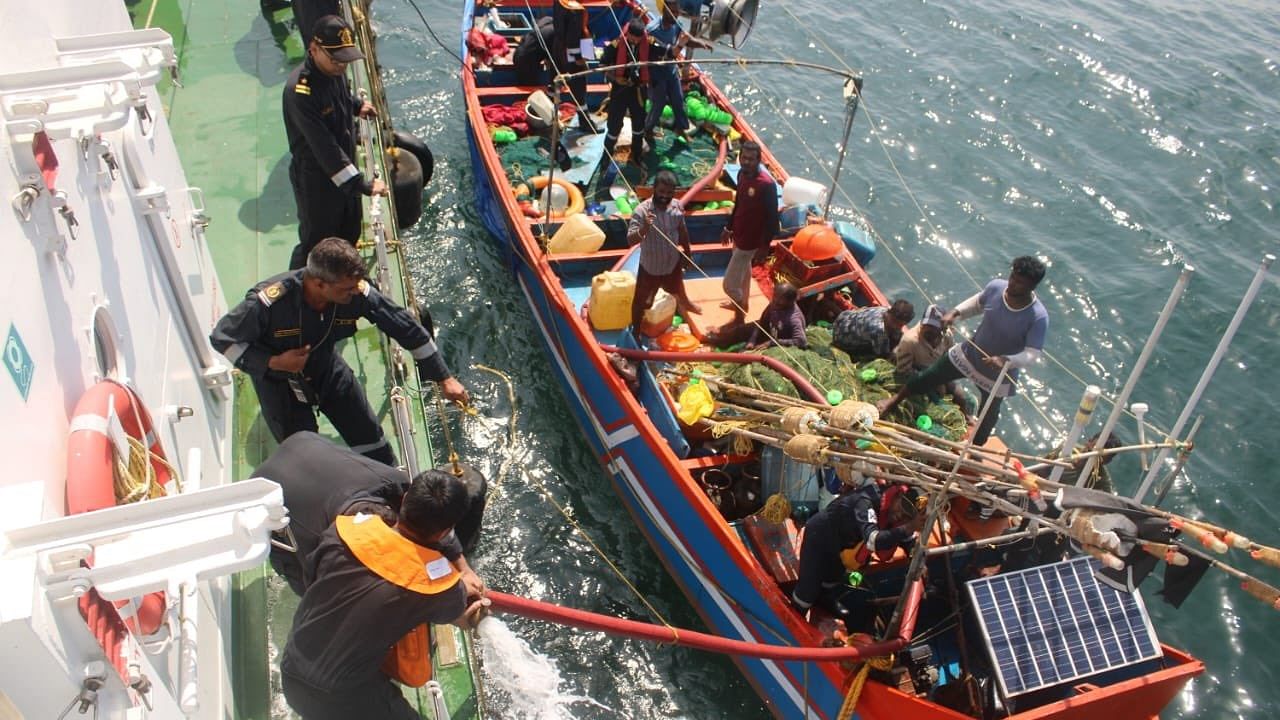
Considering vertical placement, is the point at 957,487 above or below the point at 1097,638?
above

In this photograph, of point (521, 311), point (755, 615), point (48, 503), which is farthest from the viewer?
point (521, 311)

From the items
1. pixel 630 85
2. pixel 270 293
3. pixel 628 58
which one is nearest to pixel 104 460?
pixel 270 293

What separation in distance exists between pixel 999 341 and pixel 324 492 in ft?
16.2

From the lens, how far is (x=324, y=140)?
5.89m

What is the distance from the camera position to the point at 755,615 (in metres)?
6.02

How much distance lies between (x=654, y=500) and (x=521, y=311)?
3864mm

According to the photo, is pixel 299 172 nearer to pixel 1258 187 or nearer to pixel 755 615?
pixel 755 615

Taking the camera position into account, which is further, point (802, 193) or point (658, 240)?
point (802, 193)

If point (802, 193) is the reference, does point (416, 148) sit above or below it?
below

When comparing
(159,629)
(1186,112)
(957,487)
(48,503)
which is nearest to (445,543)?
(159,629)

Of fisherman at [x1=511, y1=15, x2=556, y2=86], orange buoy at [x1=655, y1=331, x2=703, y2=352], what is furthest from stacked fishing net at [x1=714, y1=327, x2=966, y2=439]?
fisherman at [x1=511, y1=15, x2=556, y2=86]

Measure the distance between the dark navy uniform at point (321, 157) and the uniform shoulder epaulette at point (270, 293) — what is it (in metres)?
1.66

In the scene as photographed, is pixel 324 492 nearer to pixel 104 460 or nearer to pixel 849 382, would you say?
pixel 104 460

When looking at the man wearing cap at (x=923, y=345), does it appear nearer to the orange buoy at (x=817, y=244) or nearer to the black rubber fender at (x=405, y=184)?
the orange buoy at (x=817, y=244)
